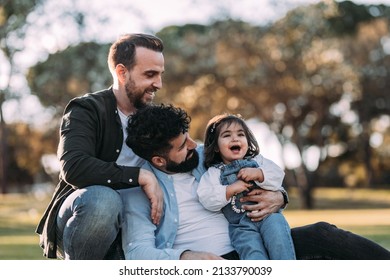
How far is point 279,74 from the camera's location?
72.5ft

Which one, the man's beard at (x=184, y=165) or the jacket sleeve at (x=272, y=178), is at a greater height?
the man's beard at (x=184, y=165)

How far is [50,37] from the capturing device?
2105cm

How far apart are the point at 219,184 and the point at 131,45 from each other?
3.33 ft

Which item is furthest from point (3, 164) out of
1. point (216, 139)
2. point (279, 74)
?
point (216, 139)

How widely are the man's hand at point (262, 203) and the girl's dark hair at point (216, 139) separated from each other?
11.8 inches

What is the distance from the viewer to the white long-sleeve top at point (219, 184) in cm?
362

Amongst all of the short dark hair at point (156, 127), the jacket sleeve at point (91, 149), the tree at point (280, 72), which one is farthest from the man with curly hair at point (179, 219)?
the tree at point (280, 72)

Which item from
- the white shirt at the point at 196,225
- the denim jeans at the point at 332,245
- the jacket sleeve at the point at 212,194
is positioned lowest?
the denim jeans at the point at 332,245

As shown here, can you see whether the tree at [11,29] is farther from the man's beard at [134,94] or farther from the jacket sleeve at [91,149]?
the jacket sleeve at [91,149]

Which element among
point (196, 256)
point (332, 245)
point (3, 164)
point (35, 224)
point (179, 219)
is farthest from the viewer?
point (3, 164)

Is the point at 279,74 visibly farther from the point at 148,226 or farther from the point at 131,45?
the point at 148,226

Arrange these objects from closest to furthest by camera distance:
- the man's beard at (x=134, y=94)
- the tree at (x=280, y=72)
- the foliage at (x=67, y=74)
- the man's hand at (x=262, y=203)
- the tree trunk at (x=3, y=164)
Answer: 1. the man's hand at (x=262, y=203)
2. the man's beard at (x=134, y=94)
3. the tree at (x=280, y=72)
4. the foliage at (x=67, y=74)
5. the tree trunk at (x=3, y=164)
